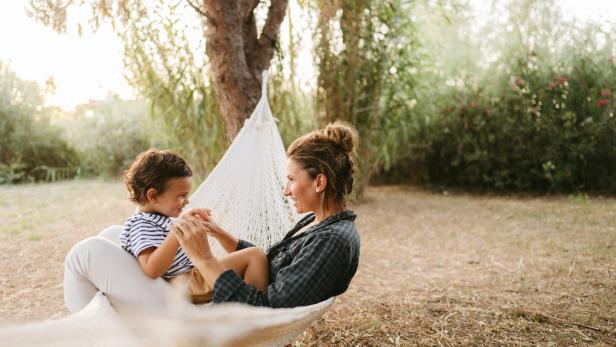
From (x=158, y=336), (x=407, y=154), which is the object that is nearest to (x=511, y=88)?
(x=407, y=154)

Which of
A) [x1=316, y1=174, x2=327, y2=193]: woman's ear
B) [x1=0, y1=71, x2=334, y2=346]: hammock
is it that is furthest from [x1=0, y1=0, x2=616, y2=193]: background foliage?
[x1=316, y1=174, x2=327, y2=193]: woman's ear

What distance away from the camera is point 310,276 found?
1.20m

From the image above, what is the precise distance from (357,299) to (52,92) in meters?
6.32

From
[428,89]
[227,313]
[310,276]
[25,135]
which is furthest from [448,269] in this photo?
[25,135]

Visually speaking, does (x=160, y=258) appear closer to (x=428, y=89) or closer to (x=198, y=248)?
(x=198, y=248)

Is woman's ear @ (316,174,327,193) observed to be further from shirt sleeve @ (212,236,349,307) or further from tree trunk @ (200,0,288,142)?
tree trunk @ (200,0,288,142)

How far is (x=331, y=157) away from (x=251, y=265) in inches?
13.7

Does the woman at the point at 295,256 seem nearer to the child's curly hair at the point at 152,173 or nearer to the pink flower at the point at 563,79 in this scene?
the child's curly hair at the point at 152,173

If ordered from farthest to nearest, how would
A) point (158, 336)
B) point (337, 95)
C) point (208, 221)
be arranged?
point (337, 95) < point (208, 221) < point (158, 336)

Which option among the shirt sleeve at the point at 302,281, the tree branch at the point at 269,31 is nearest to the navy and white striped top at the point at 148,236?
the shirt sleeve at the point at 302,281

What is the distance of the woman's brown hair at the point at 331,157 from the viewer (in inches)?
52.7

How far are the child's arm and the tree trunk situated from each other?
132 cm

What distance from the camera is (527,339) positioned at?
1849 mm

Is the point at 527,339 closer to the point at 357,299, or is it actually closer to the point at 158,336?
the point at 357,299
